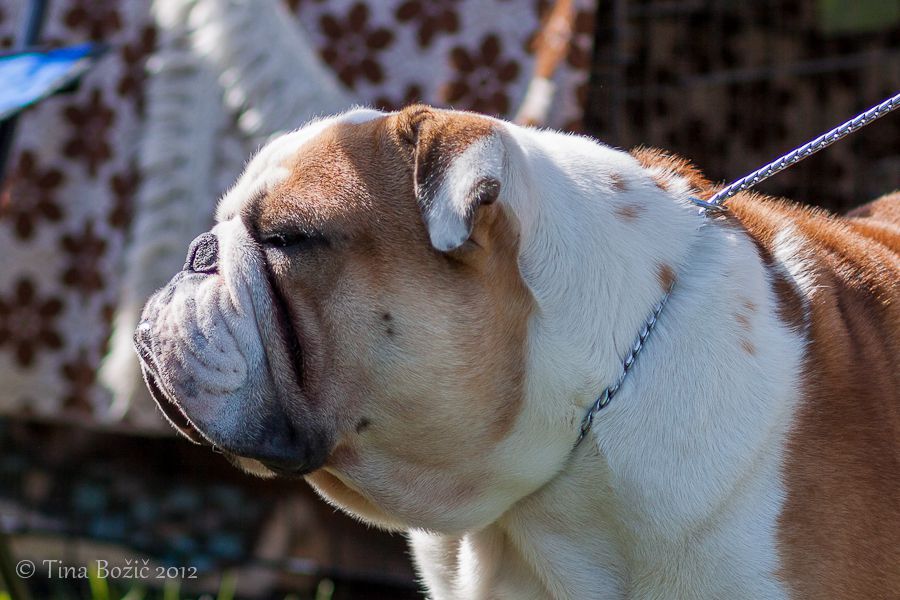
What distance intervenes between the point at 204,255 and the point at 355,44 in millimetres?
1370

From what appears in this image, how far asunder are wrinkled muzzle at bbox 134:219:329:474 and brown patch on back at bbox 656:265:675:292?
0.52 m

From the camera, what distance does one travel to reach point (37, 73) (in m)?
2.05

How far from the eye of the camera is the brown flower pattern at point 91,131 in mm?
2891

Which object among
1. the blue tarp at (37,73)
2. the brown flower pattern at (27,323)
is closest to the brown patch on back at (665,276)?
the blue tarp at (37,73)

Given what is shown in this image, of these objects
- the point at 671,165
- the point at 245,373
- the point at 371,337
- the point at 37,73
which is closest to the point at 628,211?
the point at 671,165

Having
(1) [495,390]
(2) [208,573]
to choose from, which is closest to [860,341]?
(1) [495,390]

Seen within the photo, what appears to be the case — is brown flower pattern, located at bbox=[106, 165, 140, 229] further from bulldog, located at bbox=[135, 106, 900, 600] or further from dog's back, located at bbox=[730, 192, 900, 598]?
dog's back, located at bbox=[730, 192, 900, 598]

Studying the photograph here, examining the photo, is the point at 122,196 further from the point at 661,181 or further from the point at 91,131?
the point at 661,181

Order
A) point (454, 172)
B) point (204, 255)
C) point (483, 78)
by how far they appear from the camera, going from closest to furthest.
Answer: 1. point (454, 172)
2. point (204, 255)
3. point (483, 78)

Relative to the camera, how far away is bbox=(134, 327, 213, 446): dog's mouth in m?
1.50

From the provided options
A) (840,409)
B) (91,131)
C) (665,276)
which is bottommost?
(91,131)

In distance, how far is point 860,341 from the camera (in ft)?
5.01

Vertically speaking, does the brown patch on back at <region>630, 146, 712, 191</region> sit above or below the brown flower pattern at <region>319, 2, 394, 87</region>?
above

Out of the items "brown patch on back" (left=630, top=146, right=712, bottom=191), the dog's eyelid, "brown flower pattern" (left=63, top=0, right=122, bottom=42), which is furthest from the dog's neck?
"brown flower pattern" (left=63, top=0, right=122, bottom=42)
